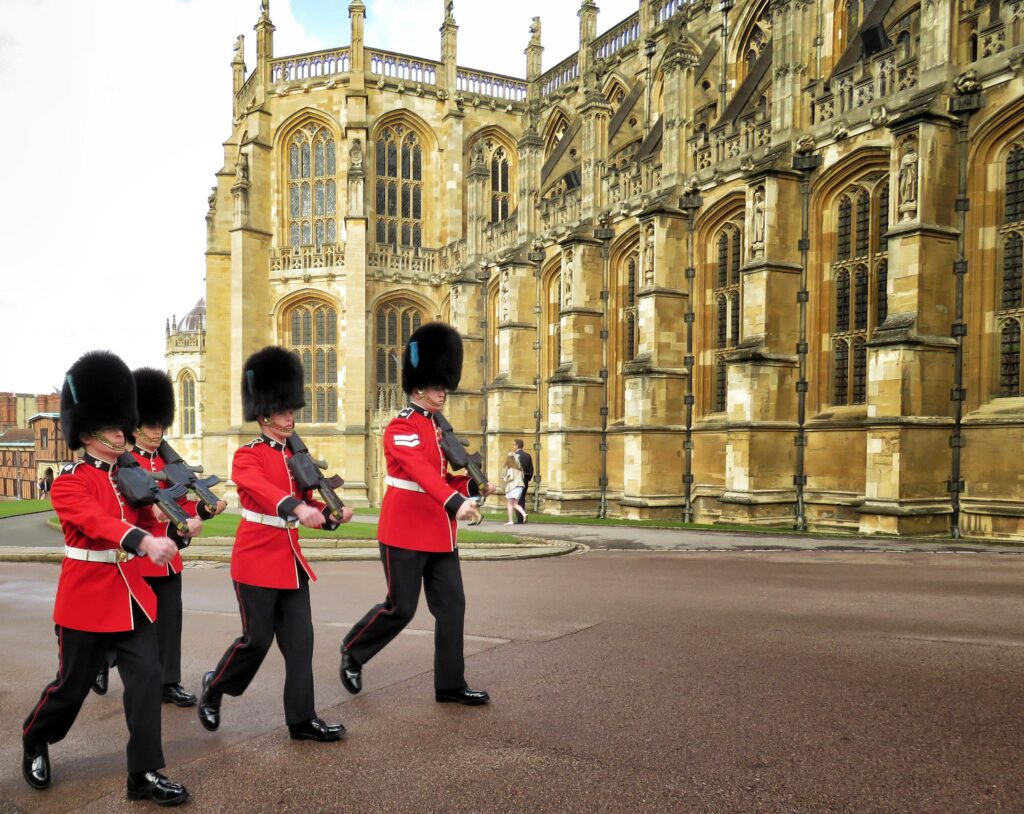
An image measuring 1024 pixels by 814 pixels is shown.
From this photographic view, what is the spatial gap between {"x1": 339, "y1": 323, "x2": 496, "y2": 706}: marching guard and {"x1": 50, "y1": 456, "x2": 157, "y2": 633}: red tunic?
1.52m

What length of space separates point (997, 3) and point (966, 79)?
57.8 inches

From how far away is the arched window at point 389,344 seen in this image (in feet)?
113

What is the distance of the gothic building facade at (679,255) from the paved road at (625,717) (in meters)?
8.08

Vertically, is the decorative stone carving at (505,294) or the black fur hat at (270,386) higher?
the decorative stone carving at (505,294)

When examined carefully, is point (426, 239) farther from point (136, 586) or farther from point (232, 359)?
point (136, 586)

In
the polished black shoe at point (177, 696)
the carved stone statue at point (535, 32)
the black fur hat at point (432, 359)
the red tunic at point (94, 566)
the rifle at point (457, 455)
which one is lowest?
the polished black shoe at point (177, 696)

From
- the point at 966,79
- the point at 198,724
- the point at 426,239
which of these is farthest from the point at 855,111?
the point at 426,239

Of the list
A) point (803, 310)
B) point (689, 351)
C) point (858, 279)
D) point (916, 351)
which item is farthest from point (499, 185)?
point (916, 351)

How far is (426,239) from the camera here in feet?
118

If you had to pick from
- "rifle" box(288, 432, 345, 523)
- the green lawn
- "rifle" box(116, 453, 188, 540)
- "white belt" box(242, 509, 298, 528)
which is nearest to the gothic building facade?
the green lawn

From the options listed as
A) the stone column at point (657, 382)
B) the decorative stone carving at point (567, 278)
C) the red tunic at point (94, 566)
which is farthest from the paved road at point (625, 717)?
the decorative stone carving at point (567, 278)

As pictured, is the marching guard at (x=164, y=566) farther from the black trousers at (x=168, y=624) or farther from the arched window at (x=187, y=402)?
the arched window at (x=187, y=402)

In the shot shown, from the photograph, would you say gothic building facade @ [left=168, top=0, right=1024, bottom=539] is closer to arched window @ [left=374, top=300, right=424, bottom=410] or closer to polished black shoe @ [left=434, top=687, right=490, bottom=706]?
arched window @ [left=374, top=300, right=424, bottom=410]

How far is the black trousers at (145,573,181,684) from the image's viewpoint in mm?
5551
